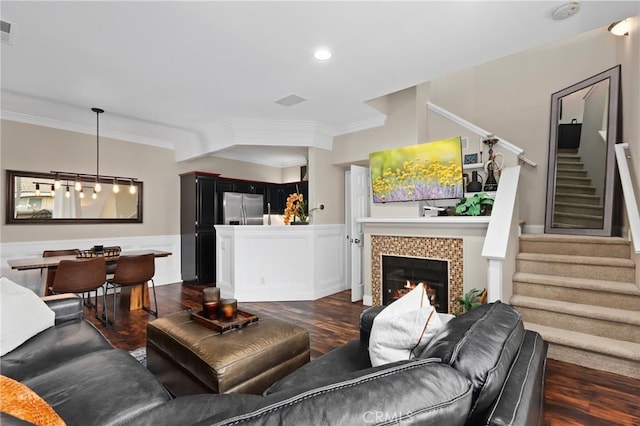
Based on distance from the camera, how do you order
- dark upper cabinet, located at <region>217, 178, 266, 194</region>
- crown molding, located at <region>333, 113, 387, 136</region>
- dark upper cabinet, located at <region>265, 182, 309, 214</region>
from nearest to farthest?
crown molding, located at <region>333, 113, 387, 136</region> < dark upper cabinet, located at <region>217, 178, 266, 194</region> < dark upper cabinet, located at <region>265, 182, 309, 214</region>

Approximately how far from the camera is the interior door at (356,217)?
4547 millimetres

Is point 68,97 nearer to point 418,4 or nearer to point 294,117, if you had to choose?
point 294,117

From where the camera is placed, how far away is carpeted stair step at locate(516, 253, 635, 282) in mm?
2684

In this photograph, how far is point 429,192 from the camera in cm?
374

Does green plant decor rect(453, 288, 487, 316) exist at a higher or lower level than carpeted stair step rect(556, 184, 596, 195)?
lower

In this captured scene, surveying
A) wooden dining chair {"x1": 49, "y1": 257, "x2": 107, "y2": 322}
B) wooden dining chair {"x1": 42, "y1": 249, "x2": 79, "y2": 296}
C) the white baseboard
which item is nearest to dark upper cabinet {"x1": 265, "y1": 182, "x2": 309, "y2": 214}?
the white baseboard

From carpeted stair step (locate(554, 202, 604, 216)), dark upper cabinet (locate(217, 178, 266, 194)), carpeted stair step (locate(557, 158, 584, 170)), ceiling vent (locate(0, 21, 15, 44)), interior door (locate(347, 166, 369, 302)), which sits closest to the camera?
ceiling vent (locate(0, 21, 15, 44))

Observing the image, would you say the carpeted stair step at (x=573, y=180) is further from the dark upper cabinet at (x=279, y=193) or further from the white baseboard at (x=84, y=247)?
the white baseboard at (x=84, y=247)

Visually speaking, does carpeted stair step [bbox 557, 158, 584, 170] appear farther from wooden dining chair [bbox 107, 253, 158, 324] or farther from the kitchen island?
wooden dining chair [bbox 107, 253, 158, 324]

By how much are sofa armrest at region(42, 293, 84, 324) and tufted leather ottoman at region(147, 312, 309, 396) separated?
0.57m

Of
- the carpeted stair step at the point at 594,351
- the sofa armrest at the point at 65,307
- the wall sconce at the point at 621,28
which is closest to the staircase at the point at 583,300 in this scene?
the carpeted stair step at the point at 594,351

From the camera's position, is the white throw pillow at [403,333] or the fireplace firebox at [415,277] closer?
the white throw pillow at [403,333]

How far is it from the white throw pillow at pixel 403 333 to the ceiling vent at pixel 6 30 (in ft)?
10.9
